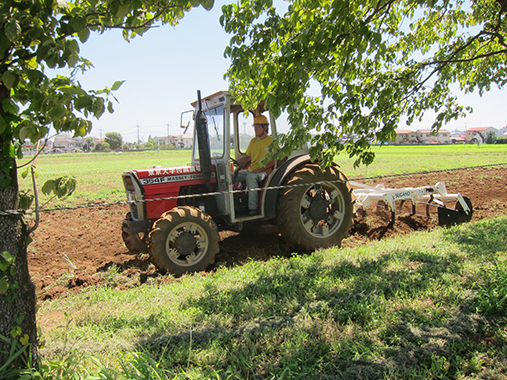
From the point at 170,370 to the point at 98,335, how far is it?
2.91 feet

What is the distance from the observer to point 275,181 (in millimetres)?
5543

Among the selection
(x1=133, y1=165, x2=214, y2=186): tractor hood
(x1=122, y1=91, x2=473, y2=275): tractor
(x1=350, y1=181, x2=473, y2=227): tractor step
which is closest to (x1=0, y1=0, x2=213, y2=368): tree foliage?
(x1=122, y1=91, x2=473, y2=275): tractor

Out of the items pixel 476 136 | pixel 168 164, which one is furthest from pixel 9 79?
pixel 476 136

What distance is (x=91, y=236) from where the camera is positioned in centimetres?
728

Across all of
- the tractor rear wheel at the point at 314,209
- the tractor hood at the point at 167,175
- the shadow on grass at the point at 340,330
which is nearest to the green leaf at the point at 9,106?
the shadow on grass at the point at 340,330

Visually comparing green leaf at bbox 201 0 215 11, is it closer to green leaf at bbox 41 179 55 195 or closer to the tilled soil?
green leaf at bbox 41 179 55 195

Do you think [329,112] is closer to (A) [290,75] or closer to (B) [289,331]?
(A) [290,75]

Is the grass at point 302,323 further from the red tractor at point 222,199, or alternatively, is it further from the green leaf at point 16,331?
the red tractor at point 222,199

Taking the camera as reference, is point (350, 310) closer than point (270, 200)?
Yes

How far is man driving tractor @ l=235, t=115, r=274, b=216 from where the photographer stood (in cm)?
552

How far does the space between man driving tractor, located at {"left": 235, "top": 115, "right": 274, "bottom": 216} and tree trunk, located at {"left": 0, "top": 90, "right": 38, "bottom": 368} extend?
3.55m

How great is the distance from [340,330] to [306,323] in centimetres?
26

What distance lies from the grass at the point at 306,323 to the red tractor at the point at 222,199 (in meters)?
0.81

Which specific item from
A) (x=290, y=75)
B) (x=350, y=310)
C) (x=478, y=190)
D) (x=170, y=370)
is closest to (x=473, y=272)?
(x=350, y=310)
